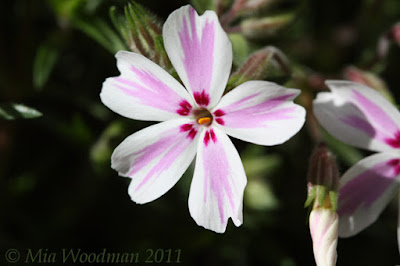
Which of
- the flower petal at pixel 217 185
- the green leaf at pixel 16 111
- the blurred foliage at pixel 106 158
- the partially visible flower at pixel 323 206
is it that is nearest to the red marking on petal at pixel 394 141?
the partially visible flower at pixel 323 206

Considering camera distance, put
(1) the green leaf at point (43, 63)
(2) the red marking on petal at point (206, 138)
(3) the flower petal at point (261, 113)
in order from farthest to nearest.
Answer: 1. (1) the green leaf at point (43, 63)
2. (2) the red marking on petal at point (206, 138)
3. (3) the flower petal at point (261, 113)

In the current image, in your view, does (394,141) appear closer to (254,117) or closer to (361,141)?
(361,141)

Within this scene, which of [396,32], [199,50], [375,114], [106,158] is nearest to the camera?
[199,50]

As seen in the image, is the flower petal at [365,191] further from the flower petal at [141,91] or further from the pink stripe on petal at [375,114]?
the flower petal at [141,91]

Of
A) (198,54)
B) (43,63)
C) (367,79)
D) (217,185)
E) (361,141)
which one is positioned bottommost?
(367,79)

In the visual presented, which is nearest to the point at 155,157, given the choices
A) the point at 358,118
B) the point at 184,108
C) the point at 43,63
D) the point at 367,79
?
the point at 184,108

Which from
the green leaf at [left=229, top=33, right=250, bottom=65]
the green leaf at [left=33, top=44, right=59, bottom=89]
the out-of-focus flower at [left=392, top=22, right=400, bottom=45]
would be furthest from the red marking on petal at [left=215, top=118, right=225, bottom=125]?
the out-of-focus flower at [left=392, top=22, right=400, bottom=45]

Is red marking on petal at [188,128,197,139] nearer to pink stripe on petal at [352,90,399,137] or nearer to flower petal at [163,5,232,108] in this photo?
flower petal at [163,5,232,108]

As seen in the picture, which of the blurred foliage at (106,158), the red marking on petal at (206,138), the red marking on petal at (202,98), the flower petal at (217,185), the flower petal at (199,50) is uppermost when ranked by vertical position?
the flower petal at (199,50)
